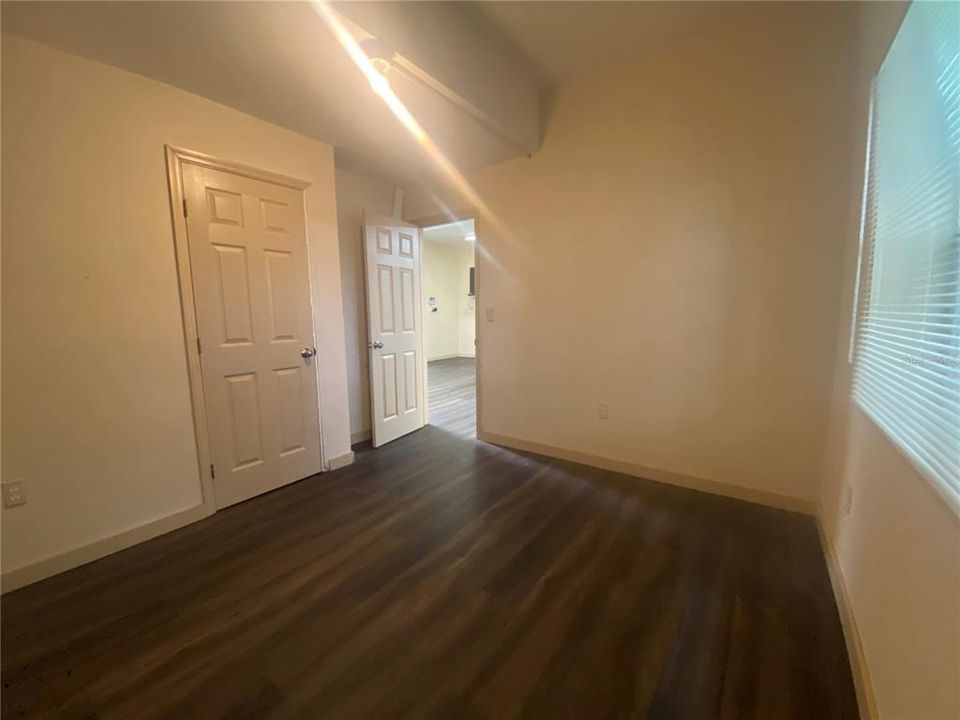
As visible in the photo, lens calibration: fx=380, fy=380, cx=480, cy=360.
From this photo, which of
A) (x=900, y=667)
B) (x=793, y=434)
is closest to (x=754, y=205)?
(x=793, y=434)

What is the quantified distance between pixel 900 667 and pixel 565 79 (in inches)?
129

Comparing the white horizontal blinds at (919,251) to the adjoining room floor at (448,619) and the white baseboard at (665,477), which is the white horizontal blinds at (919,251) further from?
the white baseboard at (665,477)

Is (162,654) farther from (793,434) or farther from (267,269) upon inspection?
(793,434)

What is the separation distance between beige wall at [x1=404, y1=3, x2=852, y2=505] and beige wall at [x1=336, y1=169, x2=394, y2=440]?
1056 millimetres

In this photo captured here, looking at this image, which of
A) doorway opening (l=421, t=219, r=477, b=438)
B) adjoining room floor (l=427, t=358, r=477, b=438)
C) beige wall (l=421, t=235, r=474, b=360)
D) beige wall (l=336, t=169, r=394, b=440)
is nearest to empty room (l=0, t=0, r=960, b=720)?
beige wall (l=336, t=169, r=394, b=440)

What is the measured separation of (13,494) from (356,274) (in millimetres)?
2433

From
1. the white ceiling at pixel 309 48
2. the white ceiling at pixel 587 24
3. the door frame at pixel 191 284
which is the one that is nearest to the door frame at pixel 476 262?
the white ceiling at pixel 309 48

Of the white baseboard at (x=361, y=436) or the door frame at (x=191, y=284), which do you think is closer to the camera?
the door frame at (x=191, y=284)

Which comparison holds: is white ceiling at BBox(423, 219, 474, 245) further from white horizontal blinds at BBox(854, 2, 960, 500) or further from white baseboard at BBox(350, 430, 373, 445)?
white horizontal blinds at BBox(854, 2, 960, 500)

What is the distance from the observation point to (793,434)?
2215mm

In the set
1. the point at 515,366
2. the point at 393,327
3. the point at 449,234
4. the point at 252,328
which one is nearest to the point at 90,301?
the point at 252,328

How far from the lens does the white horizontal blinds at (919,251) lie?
93 centimetres

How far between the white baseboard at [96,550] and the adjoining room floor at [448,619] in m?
0.05

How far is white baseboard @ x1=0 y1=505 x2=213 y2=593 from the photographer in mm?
1714
